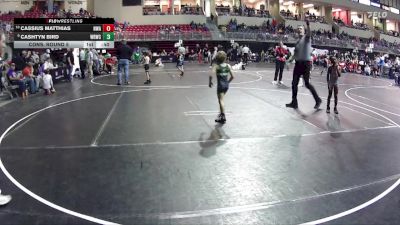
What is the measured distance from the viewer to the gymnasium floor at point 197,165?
4816 mm

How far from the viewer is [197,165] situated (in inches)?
255

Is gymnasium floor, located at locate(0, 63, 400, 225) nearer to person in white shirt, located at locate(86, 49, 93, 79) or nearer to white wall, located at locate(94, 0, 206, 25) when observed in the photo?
person in white shirt, located at locate(86, 49, 93, 79)

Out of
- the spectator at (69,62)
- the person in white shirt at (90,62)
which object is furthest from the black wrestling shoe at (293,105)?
the person in white shirt at (90,62)

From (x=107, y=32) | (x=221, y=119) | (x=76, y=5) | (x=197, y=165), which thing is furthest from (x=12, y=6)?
(x=197, y=165)

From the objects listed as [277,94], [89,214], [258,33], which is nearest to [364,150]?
[89,214]

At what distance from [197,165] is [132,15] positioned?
40391 mm

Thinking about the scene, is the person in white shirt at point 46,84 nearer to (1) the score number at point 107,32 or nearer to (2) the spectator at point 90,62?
(1) the score number at point 107,32

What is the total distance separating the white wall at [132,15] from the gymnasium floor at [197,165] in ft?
110

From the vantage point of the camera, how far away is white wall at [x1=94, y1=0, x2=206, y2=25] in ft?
145

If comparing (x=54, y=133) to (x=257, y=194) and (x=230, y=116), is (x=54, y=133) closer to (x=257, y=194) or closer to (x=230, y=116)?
(x=230, y=116)

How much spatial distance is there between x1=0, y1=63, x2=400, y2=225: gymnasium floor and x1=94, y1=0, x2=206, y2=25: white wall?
110 feet
